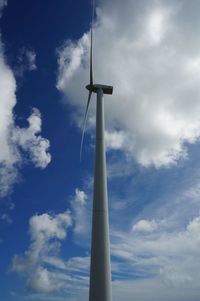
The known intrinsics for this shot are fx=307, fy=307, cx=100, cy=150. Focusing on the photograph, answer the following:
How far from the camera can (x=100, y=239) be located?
2823cm

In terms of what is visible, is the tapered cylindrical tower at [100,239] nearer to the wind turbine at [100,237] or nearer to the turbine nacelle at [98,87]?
the wind turbine at [100,237]

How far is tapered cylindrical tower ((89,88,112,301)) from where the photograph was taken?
2591 cm

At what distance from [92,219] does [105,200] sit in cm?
228

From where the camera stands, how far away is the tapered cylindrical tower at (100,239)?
2591cm

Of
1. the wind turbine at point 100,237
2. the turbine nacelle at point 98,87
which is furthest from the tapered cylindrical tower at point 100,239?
the turbine nacelle at point 98,87

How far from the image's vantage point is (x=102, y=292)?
25625 mm

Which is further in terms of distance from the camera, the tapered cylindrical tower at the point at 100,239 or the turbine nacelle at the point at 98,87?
the turbine nacelle at the point at 98,87

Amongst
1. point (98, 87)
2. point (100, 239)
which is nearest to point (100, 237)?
point (100, 239)

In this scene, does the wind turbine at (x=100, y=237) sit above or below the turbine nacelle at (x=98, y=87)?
below

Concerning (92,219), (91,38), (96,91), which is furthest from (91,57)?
(92,219)

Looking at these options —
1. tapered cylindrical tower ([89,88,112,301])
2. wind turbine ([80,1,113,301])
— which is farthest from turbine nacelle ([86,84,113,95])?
tapered cylindrical tower ([89,88,112,301])

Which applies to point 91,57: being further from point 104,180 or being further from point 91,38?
point 104,180

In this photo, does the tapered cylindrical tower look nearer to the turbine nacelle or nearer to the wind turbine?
the wind turbine

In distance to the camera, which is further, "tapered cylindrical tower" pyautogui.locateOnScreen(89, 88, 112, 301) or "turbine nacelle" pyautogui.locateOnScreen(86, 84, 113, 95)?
"turbine nacelle" pyautogui.locateOnScreen(86, 84, 113, 95)
